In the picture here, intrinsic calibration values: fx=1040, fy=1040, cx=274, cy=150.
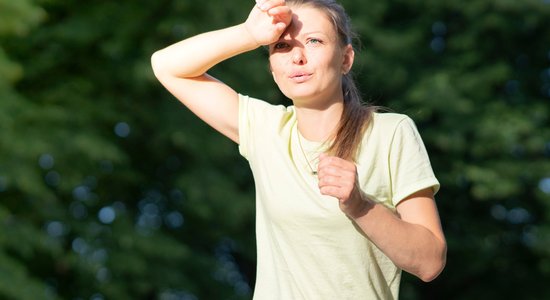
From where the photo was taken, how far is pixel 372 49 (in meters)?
12.7

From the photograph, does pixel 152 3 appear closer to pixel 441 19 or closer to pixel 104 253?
pixel 104 253

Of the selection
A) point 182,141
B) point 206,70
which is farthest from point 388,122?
point 182,141

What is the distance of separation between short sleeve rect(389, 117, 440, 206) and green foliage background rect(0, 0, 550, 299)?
26.3 feet

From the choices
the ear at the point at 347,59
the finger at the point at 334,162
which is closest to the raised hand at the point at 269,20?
the ear at the point at 347,59

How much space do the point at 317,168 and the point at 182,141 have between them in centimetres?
940

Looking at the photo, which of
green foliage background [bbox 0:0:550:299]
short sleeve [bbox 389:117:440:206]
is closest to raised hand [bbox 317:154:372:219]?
short sleeve [bbox 389:117:440:206]

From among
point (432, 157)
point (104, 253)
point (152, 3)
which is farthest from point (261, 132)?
point (432, 157)

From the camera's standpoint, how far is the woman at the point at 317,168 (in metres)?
2.41

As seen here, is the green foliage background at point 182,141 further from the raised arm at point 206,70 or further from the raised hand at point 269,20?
the raised hand at point 269,20

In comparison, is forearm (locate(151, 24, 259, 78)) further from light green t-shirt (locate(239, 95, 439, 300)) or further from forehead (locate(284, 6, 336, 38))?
light green t-shirt (locate(239, 95, 439, 300))

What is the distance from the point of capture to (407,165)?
243cm

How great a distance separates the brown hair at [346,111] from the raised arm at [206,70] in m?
0.19

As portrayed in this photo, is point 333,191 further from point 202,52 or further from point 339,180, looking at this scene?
point 202,52

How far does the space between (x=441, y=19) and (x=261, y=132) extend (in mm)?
11489
